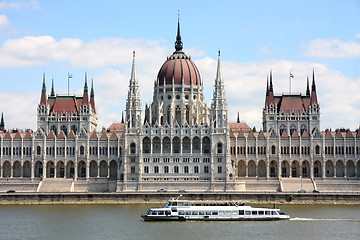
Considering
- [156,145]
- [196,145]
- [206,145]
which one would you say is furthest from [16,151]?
[206,145]

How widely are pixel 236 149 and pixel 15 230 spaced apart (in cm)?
6883

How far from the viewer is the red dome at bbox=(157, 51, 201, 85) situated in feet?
547

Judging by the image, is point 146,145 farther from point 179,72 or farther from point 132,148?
point 179,72

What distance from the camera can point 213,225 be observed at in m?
105

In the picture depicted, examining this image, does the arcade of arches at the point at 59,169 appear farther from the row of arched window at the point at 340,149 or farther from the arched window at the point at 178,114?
the row of arched window at the point at 340,149

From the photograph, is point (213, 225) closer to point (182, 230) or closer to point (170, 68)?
point (182, 230)

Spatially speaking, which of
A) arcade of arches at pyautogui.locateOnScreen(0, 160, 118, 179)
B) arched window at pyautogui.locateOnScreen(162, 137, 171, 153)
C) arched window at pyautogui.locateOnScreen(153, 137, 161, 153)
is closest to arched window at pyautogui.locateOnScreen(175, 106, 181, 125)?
arched window at pyautogui.locateOnScreen(162, 137, 171, 153)

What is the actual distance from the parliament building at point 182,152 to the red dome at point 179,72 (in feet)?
0.73

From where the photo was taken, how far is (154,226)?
338 ft

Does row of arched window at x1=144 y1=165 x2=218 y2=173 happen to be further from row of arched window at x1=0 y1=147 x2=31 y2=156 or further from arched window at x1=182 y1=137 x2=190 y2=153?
row of arched window at x1=0 y1=147 x2=31 y2=156

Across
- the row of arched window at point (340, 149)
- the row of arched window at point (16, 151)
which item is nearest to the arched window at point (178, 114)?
the row of arched window at point (340, 149)

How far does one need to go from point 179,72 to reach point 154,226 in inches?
2702

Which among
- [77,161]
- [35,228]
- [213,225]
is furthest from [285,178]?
[35,228]

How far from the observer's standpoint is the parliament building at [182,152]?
154000 mm
